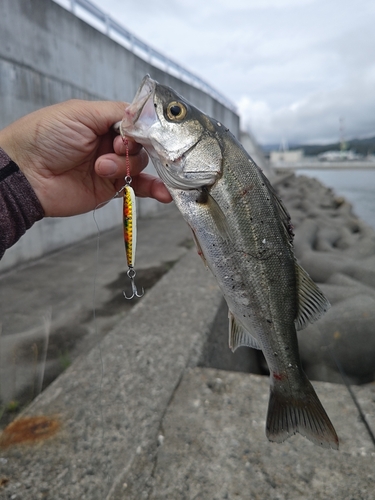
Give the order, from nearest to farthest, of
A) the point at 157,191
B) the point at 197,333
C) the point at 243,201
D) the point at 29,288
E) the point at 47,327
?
the point at 243,201 → the point at 157,191 → the point at 197,333 → the point at 47,327 → the point at 29,288

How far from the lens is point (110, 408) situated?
2.19 m

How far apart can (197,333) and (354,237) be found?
18.1 feet

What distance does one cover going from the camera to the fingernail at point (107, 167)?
1937mm

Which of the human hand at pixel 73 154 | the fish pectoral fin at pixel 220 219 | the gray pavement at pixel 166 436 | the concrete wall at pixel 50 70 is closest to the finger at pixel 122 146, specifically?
the human hand at pixel 73 154

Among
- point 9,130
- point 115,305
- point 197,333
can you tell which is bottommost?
point 115,305

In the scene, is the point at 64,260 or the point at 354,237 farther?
the point at 354,237

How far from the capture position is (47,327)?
3.87 metres

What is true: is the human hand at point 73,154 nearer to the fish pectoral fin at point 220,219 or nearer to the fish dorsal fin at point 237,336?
the fish pectoral fin at point 220,219

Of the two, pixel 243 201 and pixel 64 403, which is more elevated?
pixel 243 201

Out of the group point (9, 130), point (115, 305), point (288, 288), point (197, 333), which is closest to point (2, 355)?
point (115, 305)

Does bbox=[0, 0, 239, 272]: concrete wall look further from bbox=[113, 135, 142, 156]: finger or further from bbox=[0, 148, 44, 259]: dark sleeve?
bbox=[113, 135, 142, 156]: finger

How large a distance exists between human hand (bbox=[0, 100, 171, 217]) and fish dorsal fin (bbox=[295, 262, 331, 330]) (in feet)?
3.14

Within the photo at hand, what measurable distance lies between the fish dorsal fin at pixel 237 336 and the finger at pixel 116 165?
98 centimetres

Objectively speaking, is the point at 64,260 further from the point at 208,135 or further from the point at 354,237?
the point at 354,237
